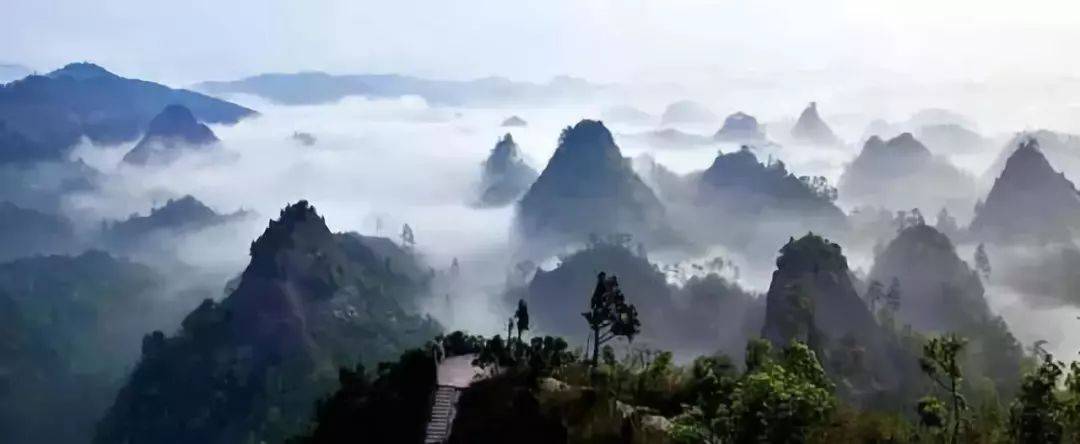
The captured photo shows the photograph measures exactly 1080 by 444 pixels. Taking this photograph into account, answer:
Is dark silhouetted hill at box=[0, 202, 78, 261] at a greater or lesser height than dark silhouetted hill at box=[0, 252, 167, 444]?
greater

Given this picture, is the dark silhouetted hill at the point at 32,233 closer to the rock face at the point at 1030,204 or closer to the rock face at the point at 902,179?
the rock face at the point at 902,179

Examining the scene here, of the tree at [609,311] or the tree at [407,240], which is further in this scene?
the tree at [407,240]

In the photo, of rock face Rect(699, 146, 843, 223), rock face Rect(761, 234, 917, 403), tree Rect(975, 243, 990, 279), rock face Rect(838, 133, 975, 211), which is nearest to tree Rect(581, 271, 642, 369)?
rock face Rect(761, 234, 917, 403)

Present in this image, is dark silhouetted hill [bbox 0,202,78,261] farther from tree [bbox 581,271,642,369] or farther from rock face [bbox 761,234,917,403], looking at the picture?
tree [bbox 581,271,642,369]

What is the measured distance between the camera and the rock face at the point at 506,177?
192 meters

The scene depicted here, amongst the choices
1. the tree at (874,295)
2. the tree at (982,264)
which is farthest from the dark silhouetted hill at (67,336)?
the tree at (982,264)

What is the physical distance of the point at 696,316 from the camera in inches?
3979

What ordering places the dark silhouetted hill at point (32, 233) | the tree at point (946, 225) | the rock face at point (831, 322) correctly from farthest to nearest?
1. the dark silhouetted hill at point (32, 233)
2. the tree at point (946, 225)
3. the rock face at point (831, 322)

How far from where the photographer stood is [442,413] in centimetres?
3297

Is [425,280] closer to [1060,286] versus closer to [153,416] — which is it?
[153,416]

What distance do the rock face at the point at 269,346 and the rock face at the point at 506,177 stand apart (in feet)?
303

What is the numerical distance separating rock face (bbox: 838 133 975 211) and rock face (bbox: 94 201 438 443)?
107398 mm

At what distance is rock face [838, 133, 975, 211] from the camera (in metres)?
176

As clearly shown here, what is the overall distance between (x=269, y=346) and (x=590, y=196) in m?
72.5
